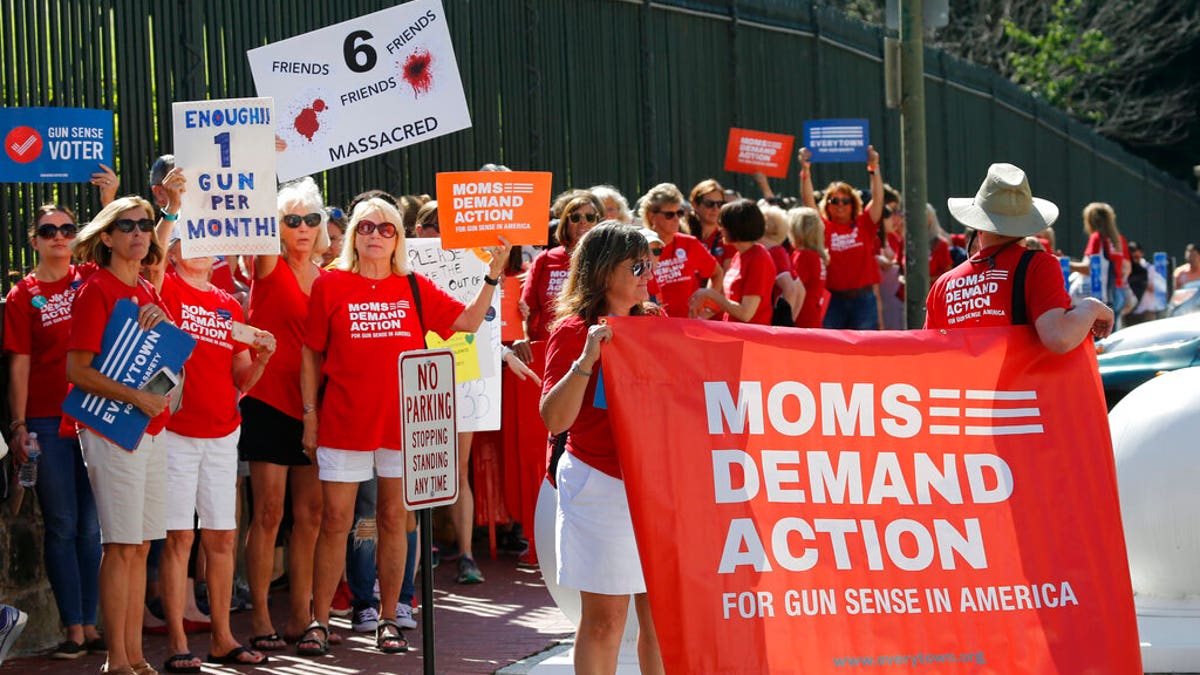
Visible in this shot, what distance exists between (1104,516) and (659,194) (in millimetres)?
5223

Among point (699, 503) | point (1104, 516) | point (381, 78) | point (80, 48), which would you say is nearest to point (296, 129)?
point (381, 78)

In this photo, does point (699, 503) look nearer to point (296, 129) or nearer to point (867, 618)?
point (867, 618)

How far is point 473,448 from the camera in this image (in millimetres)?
11297

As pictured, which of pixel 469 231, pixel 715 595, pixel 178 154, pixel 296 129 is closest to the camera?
pixel 715 595

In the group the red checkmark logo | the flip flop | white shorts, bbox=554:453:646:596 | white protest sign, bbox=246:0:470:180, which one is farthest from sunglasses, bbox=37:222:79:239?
white shorts, bbox=554:453:646:596

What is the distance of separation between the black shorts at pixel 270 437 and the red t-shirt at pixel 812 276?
5179mm

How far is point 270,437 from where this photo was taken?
849cm

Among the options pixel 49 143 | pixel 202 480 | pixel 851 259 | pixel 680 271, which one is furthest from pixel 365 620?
pixel 851 259

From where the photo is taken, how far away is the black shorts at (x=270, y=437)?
8.48m

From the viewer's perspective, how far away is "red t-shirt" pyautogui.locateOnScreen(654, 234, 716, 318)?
1101 centimetres

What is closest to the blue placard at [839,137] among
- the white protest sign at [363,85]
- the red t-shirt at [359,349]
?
the white protest sign at [363,85]

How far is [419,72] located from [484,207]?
1.39m

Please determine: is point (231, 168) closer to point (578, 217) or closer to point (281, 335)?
point (281, 335)

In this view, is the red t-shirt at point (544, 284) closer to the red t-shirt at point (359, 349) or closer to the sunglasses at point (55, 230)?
the red t-shirt at point (359, 349)
